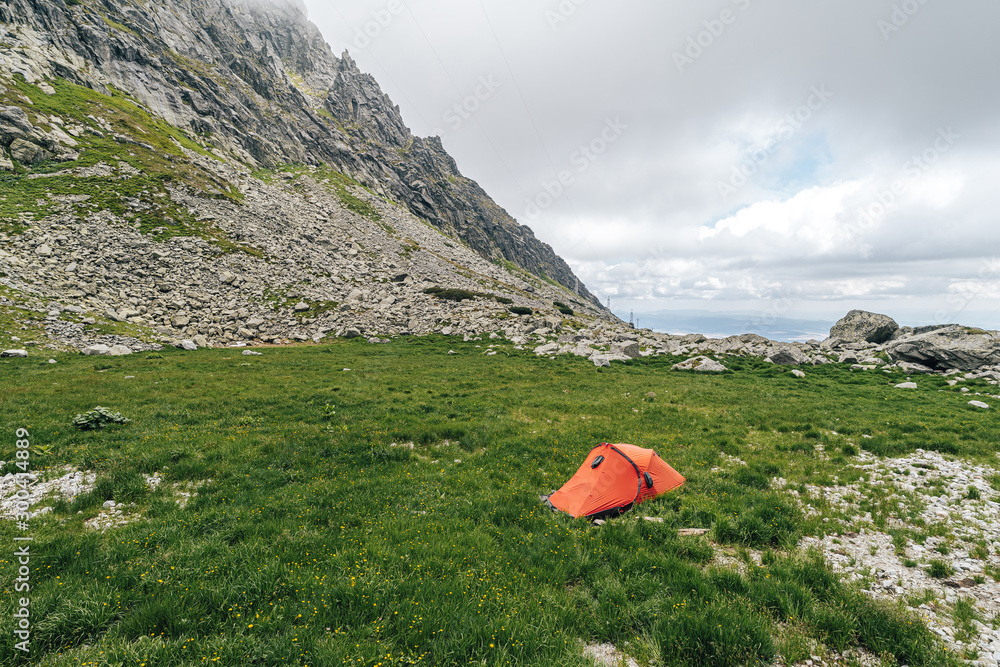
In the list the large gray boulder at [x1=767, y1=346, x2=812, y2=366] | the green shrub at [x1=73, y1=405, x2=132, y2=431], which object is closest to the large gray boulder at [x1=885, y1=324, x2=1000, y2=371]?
the large gray boulder at [x1=767, y1=346, x2=812, y2=366]

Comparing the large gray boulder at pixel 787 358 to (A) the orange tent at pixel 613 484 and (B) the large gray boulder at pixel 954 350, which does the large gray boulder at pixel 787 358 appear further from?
(A) the orange tent at pixel 613 484

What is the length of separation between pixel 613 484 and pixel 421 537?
5.24m

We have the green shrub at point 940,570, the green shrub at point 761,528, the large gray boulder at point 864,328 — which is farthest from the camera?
the large gray boulder at point 864,328

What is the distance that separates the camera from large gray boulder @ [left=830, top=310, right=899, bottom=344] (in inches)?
1784

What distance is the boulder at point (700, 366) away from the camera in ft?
102

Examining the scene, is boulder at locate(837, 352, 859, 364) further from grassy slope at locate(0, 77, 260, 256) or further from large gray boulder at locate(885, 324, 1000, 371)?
grassy slope at locate(0, 77, 260, 256)

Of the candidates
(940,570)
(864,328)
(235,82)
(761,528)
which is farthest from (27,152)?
(864,328)

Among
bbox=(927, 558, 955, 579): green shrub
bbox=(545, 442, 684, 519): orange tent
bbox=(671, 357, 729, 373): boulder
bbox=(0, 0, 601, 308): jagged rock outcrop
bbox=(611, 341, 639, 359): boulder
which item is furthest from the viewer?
bbox=(0, 0, 601, 308): jagged rock outcrop

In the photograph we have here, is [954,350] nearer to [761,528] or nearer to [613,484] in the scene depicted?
[761,528]

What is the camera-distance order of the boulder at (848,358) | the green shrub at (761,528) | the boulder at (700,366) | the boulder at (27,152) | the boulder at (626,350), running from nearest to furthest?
A: the green shrub at (761,528), the boulder at (700,366), the boulder at (848,358), the boulder at (626,350), the boulder at (27,152)

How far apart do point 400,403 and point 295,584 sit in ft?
43.1

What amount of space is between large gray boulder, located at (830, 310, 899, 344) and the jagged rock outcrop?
103812 mm

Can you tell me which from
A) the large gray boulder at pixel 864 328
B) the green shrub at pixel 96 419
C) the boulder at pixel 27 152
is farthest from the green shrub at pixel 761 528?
the boulder at pixel 27 152

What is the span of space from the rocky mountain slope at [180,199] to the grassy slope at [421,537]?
947 inches
